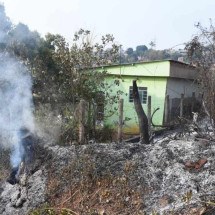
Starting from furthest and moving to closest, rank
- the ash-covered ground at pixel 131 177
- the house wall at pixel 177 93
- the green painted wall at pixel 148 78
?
the house wall at pixel 177 93 < the green painted wall at pixel 148 78 < the ash-covered ground at pixel 131 177

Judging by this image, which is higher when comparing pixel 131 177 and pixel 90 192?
pixel 131 177

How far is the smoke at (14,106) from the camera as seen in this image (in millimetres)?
9812

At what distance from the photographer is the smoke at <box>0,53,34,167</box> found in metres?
9.81

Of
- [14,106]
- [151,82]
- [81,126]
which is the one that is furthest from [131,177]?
[151,82]

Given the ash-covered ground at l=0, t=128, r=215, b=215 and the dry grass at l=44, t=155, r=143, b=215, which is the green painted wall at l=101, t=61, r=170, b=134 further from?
the dry grass at l=44, t=155, r=143, b=215

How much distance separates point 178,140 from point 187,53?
2.69 m

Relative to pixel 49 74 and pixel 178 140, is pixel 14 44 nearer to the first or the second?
pixel 49 74

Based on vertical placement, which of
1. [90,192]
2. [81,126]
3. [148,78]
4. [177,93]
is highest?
[148,78]

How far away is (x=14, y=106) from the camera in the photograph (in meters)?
11.1

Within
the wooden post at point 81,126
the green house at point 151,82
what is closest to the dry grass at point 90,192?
the wooden post at point 81,126

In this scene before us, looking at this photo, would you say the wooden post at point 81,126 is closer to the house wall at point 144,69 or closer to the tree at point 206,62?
the tree at point 206,62

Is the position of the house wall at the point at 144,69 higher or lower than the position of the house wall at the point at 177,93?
higher

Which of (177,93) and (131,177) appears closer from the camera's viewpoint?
(131,177)

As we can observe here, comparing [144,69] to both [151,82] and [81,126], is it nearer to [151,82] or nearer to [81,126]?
[151,82]
